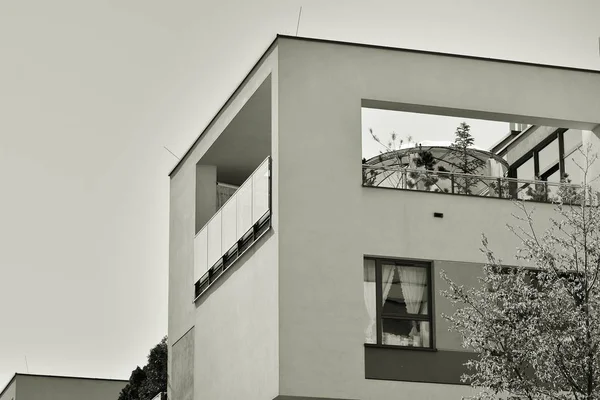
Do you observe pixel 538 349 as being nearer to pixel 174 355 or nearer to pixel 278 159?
pixel 278 159

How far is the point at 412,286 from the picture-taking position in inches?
1139

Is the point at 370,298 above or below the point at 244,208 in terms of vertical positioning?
below

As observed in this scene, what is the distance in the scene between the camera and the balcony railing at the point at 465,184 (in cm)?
2952

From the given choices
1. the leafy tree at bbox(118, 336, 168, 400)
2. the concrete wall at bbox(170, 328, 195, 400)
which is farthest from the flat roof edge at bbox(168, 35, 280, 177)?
the leafy tree at bbox(118, 336, 168, 400)

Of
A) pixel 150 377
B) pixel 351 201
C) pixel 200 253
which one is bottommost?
pixel 150 377

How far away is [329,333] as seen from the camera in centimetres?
2775

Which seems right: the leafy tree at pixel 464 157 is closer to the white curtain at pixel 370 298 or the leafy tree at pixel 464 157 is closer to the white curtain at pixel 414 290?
the white curtain at pixel 414 290

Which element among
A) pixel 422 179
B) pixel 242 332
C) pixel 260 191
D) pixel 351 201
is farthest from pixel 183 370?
pixel 422 179

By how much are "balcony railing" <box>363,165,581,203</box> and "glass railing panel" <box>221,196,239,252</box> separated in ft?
13.1

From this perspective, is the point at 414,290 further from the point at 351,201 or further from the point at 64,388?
the point at 64,388

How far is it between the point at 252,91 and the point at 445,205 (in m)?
5.17

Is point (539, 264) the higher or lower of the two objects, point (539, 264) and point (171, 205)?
the lower

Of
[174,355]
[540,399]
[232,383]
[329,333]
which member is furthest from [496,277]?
[174,355]

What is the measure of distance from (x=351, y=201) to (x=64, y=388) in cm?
4500
